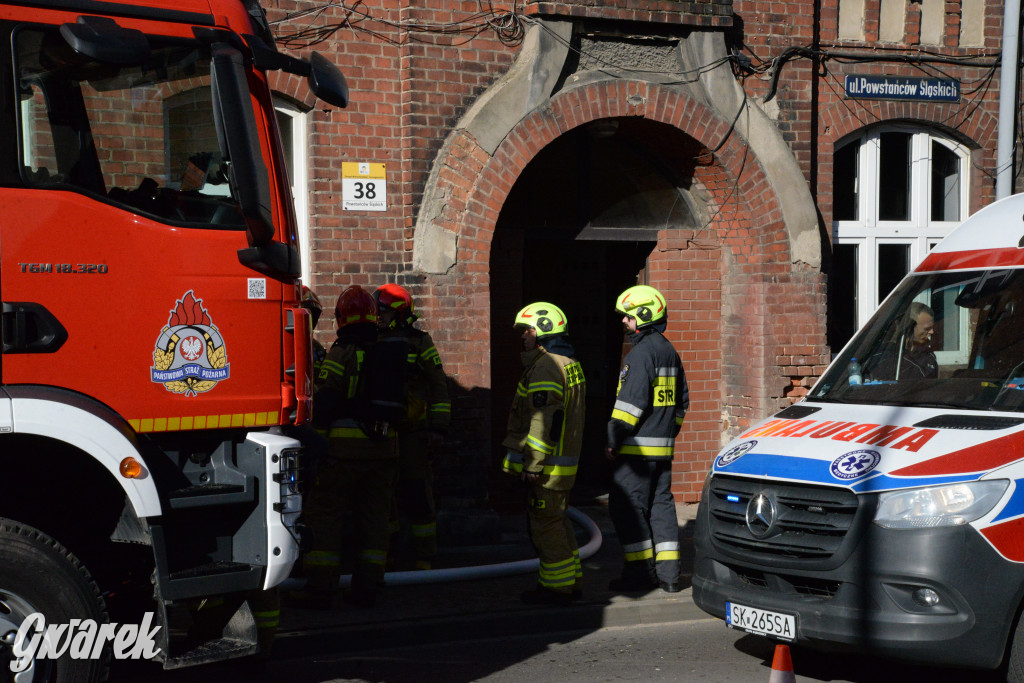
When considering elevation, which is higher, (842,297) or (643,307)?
(842,297)

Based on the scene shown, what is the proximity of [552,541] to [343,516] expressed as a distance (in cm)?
137

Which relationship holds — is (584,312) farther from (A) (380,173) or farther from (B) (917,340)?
(B) (917,340)

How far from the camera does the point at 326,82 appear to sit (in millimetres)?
5098

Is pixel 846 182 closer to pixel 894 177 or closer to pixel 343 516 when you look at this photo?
pixel 894 177

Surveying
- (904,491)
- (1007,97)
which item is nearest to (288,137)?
(904,491)

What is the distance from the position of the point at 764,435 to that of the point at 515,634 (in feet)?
7.07

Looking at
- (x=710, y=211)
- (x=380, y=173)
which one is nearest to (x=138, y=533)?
(x=380, y=173)

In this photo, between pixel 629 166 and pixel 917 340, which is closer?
pixel 917 340

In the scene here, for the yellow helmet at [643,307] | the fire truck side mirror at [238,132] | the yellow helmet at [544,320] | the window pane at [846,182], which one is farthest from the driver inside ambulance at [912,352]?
the window pane at [846,182]

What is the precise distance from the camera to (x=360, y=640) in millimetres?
6621

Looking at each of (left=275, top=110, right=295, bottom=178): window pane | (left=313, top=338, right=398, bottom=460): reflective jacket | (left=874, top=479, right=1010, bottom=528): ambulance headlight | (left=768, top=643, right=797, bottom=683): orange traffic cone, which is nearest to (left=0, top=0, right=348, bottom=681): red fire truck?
(left=313, top=338, right=398, bottom=460): reflective jacket

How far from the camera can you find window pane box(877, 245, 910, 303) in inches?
463

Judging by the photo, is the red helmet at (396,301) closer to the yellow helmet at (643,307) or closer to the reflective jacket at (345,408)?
the reflective jacket at (345,408)

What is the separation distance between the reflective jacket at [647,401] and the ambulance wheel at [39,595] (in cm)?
393
